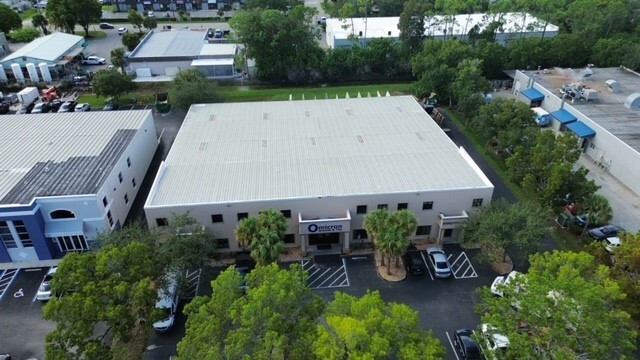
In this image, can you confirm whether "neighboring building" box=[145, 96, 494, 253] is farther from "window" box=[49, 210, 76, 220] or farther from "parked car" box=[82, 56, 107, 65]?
"parked car" box=[82, 56, 107, 65]

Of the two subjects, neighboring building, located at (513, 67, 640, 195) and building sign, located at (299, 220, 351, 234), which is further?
neighboring building, located at (513, 67, 640, 195)

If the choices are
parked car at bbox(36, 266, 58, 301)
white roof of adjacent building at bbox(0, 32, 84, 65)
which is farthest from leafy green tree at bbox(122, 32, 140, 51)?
parked car at bbox(36, 266, 58, 301)

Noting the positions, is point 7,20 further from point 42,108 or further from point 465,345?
point 465,345

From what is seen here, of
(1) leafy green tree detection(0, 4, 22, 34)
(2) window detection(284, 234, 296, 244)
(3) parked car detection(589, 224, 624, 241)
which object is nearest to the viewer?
(2) window detection(284, 234, 296, 244)

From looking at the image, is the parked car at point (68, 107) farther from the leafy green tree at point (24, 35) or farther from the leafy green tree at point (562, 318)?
the leafy green tree at point (562, 318)

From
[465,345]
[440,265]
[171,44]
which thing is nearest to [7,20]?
[171,44]
